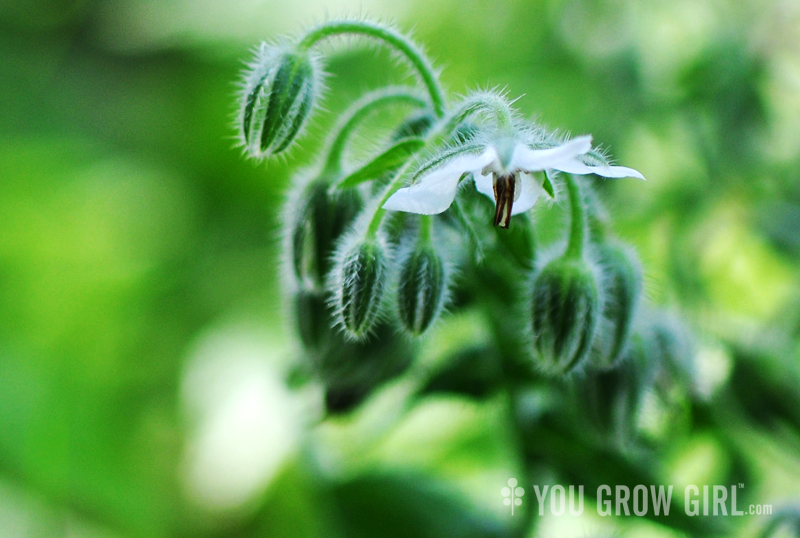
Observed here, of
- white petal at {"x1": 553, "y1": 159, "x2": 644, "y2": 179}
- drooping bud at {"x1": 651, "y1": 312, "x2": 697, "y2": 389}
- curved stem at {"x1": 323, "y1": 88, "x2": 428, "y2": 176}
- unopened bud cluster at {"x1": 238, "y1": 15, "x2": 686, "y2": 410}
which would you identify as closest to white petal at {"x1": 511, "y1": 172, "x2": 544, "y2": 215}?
unopened bud cluster at {"x1": 238, "y1": 15, "x2": 686, "y2": 410}

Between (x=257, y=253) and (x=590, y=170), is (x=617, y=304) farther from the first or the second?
(x=257, y=253)

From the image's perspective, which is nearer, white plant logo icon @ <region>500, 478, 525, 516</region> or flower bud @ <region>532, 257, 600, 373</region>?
flower bud @ <region>532, 257, 600, 373</region>

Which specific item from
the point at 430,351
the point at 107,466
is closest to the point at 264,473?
the point at 107,466

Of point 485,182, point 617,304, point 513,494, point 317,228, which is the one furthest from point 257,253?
point 485,182

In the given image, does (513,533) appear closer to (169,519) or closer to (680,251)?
(680,251)

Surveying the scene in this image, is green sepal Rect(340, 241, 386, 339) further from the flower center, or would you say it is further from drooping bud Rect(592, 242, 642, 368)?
drooping bud Rect(592, 242, 642, 368)
